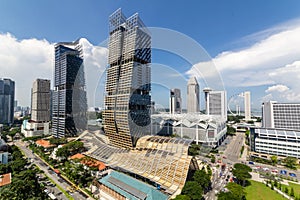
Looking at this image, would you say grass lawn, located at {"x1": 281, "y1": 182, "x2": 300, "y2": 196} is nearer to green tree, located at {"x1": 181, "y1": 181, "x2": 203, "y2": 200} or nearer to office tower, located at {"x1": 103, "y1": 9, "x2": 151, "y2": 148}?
green tree, located at {"x1": 181, "y1": 181, "x2": 203, "y2": 200}

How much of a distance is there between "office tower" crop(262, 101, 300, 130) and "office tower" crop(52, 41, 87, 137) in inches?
1874

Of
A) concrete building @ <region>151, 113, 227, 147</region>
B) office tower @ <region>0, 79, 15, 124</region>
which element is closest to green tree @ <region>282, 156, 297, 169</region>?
concrete building @ <region>151, 113, 227, 147</region>

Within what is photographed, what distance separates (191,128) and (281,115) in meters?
23.3

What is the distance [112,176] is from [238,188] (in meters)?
11.5

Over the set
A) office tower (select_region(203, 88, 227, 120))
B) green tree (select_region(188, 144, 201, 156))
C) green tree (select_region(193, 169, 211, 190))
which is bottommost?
green tree (select_region(188, 144, 201, 156))

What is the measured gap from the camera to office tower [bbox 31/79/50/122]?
1818 inches

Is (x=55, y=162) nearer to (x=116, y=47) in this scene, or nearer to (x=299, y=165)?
(x=116, y=47)

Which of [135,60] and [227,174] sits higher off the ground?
[135,60]

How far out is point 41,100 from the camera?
154ft

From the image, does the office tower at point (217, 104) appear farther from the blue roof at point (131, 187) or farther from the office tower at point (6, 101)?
the office tower at point (6, 101)

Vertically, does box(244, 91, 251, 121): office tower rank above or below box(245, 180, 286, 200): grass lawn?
above

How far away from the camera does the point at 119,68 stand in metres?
25.1

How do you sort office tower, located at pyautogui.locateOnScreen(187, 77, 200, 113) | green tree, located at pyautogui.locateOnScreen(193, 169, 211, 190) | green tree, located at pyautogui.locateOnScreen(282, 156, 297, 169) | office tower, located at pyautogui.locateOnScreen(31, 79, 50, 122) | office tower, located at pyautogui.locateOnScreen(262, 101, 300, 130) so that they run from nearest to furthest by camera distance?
green tree, located at pyautogui.locateOnScreen(193, 169, 211, 190)
green tree, located at pyautogui.locateOnScreen(282, 156, 297, 169)
office tower, located at pyautogui.locateOnScreen(187, 77, 200, 113)
office tower, located at pyautogui.locateOnScreen(262, 101, 300, 130)
office tower, located at pyautogui.locateOnScreen(31, 79, 50, 122)

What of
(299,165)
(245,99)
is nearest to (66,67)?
(299,165)
